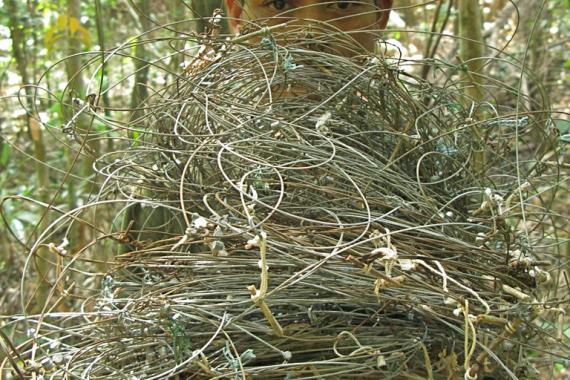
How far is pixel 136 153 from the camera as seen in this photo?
1128 mm

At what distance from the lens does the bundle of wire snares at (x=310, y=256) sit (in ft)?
2.66

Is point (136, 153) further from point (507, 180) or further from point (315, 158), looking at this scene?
point (507, 180)

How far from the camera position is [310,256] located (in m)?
0.84

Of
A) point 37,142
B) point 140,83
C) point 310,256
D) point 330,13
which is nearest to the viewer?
point 310,256

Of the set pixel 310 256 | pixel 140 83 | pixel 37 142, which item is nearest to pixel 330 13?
pixel 140 83

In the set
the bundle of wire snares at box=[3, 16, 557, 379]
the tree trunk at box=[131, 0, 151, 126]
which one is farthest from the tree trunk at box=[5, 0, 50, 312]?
the bundle of wire snares at box=[3, 16, 557, 379]

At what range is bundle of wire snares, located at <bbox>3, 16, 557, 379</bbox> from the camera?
0.81 meters

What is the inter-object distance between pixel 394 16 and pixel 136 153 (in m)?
2.16

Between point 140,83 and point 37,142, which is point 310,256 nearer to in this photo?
point 140,83

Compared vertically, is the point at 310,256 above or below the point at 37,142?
above

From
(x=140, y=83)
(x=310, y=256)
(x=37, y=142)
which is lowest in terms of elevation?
(x=37, y=142)

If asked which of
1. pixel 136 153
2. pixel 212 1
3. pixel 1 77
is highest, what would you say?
pixel 212 1

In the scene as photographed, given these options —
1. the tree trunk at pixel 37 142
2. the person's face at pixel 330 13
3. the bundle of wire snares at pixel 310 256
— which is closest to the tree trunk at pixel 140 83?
the bundle of wire snares at pixel 310 256

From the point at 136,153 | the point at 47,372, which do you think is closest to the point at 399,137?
the point at 136,153
